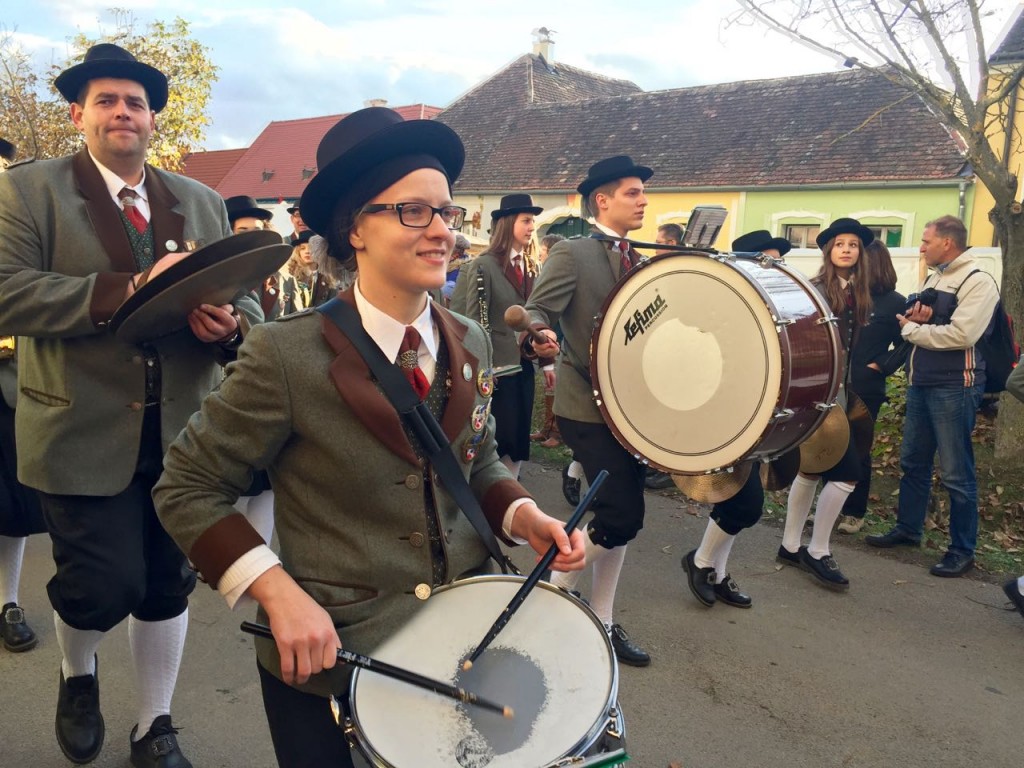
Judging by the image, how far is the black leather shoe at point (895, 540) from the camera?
564 cm

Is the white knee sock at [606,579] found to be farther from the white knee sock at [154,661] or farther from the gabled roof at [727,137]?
the gabled roof at [727,137]

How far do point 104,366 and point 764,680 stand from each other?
2977 mm

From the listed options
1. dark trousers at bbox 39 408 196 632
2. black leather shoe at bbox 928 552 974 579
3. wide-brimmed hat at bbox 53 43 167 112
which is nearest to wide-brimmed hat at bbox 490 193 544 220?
black leather shoe at bbox 928 552 974 579

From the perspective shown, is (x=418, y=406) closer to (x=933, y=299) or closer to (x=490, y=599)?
(x=490, y=599)

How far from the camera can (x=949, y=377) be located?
17.7 feet

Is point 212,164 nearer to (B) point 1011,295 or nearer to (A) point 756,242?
(B) point 1011,295

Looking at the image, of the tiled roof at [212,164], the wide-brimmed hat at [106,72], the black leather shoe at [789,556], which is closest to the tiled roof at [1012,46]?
the black leather shoe at [789,556]

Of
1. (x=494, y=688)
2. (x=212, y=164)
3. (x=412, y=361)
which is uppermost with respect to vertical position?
(x=212, y=164)

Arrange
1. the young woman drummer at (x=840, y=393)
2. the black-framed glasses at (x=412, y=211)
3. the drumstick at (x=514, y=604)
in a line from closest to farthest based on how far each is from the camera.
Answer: the drumstick at (x=514, y=604), the black-framed glasses at (x=412, y=211), the young woman drummer at (x=840, y=393)

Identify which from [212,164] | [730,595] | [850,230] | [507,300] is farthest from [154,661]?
[212,164]

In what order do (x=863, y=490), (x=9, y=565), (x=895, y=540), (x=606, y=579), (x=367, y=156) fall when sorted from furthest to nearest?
(x=863, y=490) → (x=895, y=540) → (x=606, y=579) → (x=9, y=565) → (x=367, y=156)

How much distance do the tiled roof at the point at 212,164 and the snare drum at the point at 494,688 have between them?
136 ft

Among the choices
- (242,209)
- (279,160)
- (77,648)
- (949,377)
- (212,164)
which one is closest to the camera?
(77,648)

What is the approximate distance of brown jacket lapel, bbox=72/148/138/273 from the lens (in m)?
2.72
